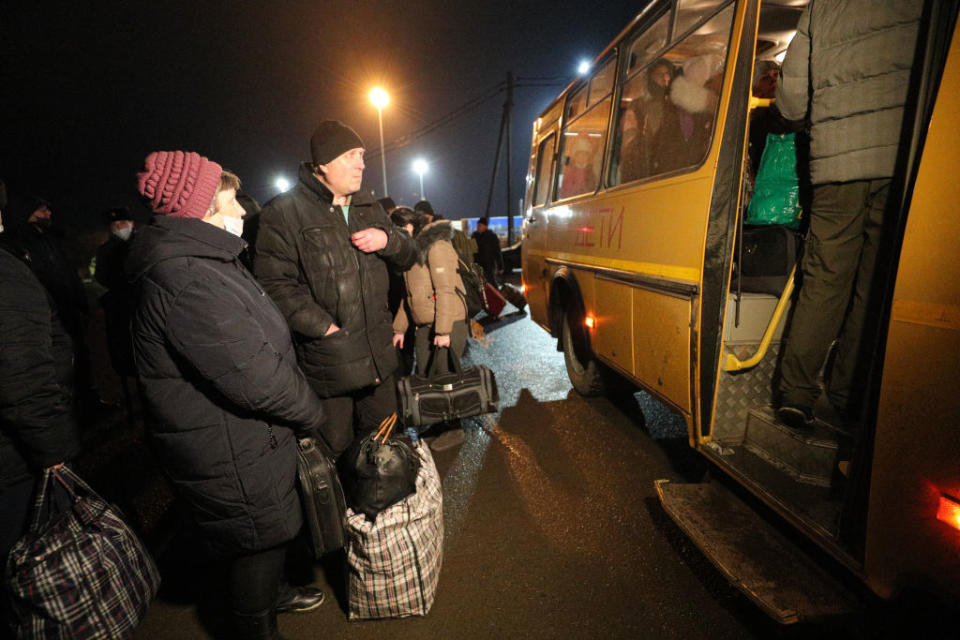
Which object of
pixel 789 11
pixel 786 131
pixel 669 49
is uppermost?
pixel 789 11

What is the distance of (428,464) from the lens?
2.04 metres

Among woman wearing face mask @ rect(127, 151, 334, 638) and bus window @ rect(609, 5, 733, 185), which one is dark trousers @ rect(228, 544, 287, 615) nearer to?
woman wearing face mask @ rect(127, 151, 334, 638)

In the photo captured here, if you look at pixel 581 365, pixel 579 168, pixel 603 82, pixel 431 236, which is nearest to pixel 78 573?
pixel 431 236

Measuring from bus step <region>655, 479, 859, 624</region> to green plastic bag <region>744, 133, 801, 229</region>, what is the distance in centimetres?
165

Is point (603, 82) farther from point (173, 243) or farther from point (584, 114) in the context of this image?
point (173, 243)

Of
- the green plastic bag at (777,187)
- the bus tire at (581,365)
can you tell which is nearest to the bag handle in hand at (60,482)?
the bus tire at (581,365)

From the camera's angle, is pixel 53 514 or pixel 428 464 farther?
pixel 428 464

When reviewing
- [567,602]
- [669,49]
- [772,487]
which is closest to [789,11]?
[669,49]

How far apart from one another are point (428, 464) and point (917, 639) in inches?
70.6

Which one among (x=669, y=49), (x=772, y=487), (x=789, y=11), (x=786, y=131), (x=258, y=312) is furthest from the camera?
(x=789, y=11)

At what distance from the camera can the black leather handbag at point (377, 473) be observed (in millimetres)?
1778

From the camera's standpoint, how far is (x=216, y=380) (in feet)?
4.48

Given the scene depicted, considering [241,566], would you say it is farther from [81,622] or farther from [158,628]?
[158,628]

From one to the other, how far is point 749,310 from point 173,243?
284cm
